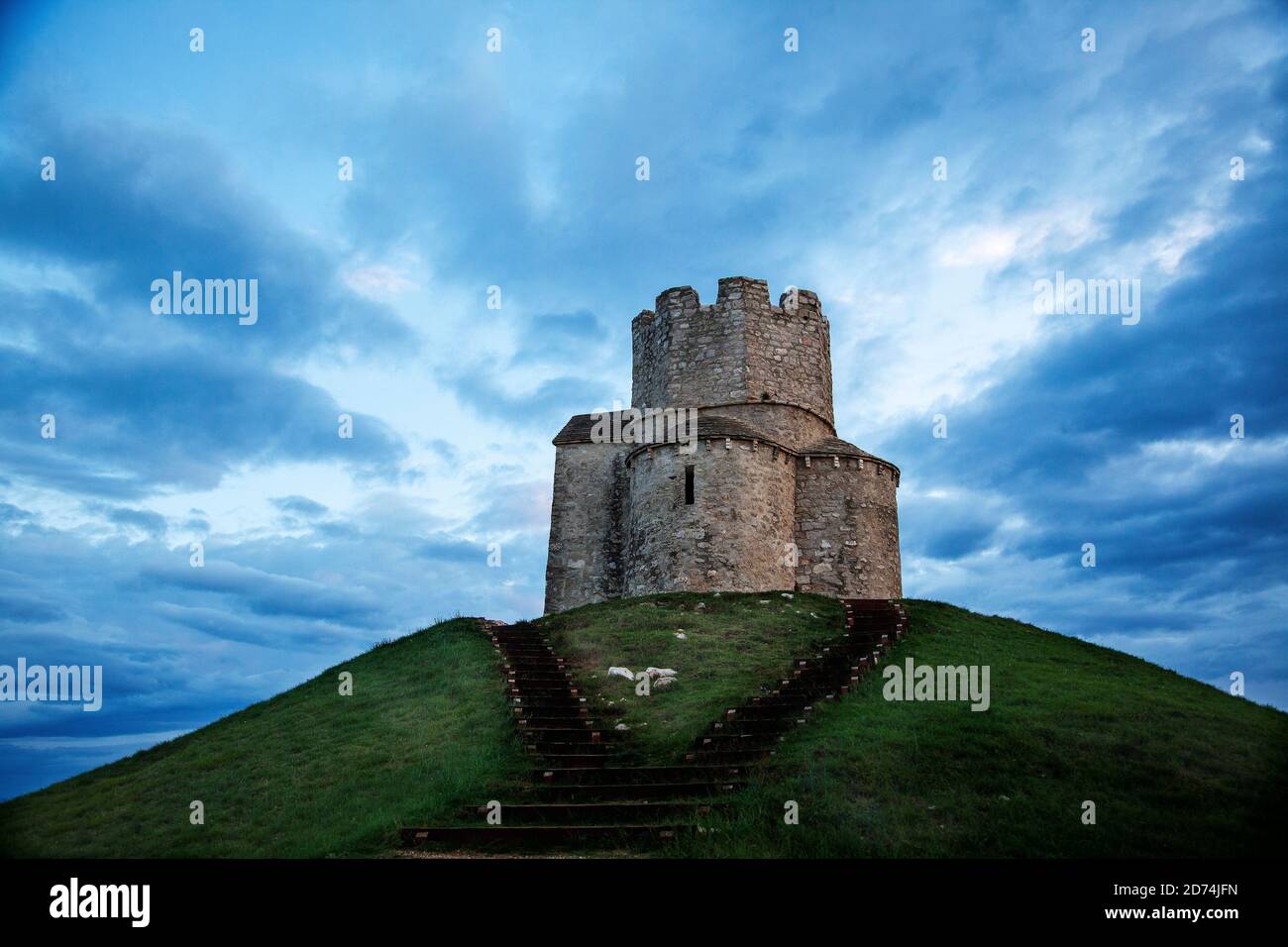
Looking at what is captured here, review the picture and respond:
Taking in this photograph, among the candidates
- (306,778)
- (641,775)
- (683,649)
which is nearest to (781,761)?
(641,775)

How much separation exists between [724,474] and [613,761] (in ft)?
48.0

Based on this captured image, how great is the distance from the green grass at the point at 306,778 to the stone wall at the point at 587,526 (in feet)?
33.6

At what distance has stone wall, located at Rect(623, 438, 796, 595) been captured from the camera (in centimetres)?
2711

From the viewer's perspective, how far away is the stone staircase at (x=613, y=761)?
1135cm

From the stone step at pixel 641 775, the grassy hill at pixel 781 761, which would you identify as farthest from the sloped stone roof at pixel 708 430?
the stone step at pixel 641 775

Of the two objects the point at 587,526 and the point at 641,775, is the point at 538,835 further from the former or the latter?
the point at 587,526

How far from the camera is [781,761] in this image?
13.1 metres

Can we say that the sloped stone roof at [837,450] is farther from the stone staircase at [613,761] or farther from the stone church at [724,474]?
the stone staircase at [613,761]

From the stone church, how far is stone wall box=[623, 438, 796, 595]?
0.05 m

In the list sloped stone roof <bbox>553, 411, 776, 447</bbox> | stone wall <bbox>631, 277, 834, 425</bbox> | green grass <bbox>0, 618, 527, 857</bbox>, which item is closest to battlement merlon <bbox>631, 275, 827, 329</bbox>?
stone wall <bbox>631, 277, 834, 425</bbox>

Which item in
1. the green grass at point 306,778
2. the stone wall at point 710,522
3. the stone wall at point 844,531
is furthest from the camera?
the stone wall at point 844,531

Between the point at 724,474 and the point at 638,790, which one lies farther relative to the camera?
the point at 724,474

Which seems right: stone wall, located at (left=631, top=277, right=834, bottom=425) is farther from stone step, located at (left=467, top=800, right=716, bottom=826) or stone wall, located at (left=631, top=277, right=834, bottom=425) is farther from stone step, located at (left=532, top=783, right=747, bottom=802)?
stone step, located at (left=467, top=800, right=716, bottom=826)
